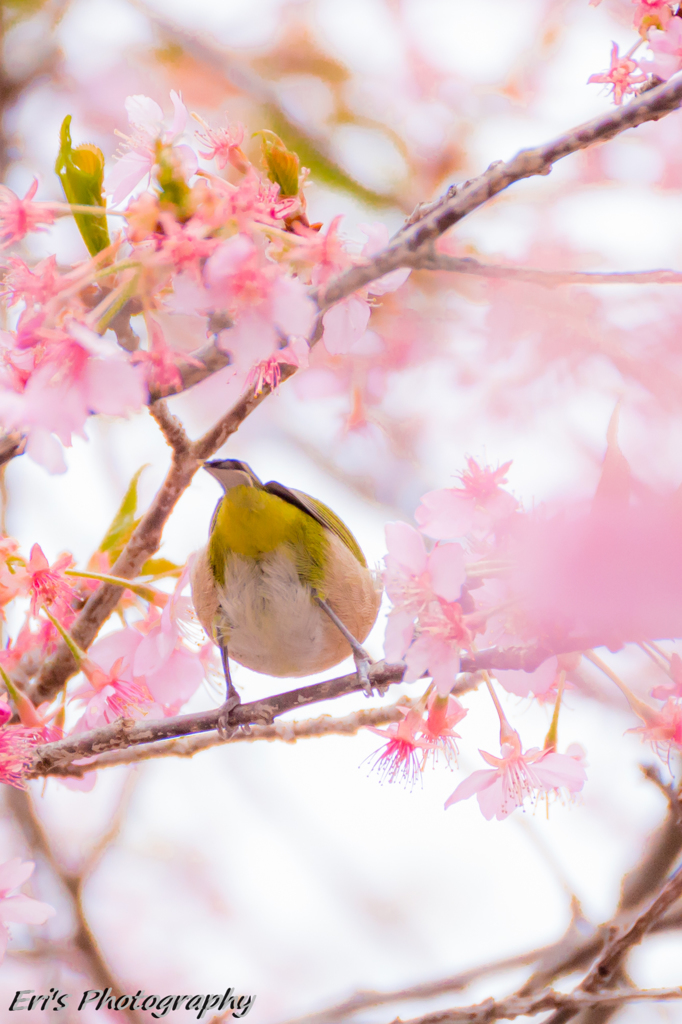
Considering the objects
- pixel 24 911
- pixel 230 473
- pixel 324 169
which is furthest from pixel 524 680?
pixel 324 169

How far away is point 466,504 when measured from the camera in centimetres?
161

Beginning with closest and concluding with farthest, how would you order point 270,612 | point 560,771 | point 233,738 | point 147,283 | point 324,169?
point 147,283
point 560,771
point 233,738
point 270,612
point 324,169

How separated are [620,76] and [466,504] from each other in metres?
0.83

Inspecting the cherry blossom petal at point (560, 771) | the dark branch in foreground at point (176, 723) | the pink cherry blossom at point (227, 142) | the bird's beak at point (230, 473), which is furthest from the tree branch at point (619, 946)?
the pink cherry blossom at point (227, 142)

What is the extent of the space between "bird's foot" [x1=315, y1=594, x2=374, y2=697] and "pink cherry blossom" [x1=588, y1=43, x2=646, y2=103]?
47.0 inches

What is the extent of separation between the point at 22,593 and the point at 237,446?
3.69 m

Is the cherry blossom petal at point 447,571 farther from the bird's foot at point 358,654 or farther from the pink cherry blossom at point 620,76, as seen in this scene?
the pink cherry blossom at point 620,76

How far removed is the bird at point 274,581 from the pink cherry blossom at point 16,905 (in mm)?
597

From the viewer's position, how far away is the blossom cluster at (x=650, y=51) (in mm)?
1381

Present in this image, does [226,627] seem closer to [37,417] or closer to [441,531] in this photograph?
[441,531]

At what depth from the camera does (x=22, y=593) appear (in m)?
1.77

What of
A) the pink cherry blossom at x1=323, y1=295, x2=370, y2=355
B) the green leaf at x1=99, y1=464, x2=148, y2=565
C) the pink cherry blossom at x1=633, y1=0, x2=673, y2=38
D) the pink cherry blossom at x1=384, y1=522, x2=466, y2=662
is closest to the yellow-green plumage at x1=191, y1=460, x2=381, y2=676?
the green leaf at x1=99, y1=464, x2=148, y2=565

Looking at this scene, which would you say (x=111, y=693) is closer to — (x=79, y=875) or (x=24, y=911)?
(x=24, y=911)

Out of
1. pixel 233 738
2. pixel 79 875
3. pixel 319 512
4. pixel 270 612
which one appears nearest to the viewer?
pixel 233 738
